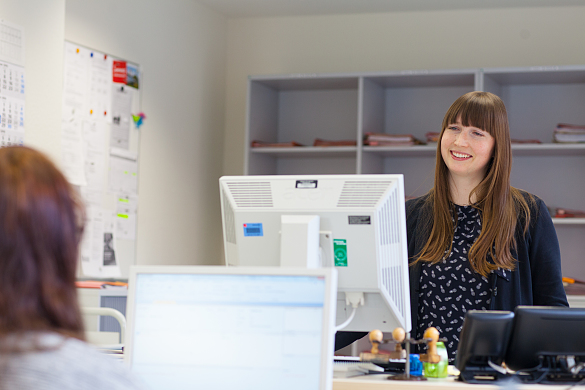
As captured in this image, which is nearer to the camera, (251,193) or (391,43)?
(251,193)

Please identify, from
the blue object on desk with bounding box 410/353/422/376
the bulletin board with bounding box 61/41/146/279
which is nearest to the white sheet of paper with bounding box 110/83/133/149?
the bulletin board with bounding box 61/41/146/279

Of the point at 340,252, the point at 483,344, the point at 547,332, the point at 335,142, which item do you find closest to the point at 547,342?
the point at 547,332

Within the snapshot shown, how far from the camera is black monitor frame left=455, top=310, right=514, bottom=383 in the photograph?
1.46 metres

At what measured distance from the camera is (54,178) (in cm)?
87

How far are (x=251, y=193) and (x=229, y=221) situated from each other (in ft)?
0.37

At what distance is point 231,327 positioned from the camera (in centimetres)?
122

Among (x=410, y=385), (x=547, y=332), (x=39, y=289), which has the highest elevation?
(x=39, y=289)

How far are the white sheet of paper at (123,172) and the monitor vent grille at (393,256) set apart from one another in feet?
7.61

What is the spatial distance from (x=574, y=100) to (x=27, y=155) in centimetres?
378

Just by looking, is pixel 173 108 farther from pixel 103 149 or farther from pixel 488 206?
pixel 488 206

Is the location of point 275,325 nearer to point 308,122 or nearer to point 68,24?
point 68,24

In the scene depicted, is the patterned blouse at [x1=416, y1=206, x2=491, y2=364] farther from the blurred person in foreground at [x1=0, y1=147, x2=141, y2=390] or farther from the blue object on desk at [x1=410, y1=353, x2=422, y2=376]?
the blurred person in foreground at [x1=0, y1=147, x2=141, y2=390]

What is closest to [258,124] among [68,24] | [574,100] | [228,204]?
[68,24]

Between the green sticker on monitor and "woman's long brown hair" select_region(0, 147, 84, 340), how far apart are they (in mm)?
810
